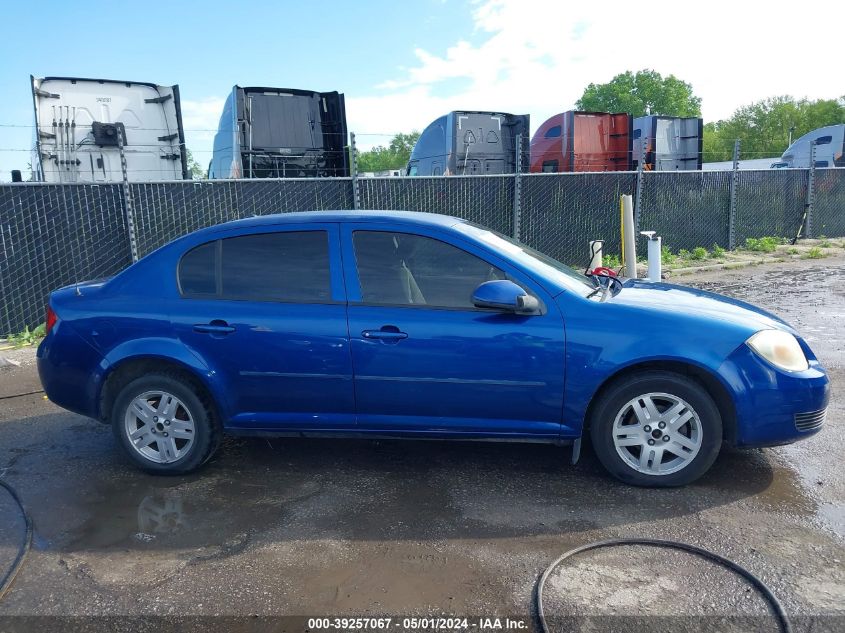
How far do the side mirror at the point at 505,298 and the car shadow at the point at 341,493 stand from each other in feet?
3.51

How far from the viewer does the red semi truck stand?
50.4ft

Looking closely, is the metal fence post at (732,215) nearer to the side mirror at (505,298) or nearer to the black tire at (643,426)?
the black tire at (643,426)

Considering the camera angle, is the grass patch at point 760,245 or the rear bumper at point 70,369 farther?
the grass patch at point 760,245

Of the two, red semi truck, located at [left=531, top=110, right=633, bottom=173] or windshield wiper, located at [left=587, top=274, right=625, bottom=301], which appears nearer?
windshield wiper, located at [left=587, top=274, right=625, bottom=301]

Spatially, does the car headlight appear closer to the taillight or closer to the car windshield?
the car windshield

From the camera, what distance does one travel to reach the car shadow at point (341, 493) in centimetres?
360

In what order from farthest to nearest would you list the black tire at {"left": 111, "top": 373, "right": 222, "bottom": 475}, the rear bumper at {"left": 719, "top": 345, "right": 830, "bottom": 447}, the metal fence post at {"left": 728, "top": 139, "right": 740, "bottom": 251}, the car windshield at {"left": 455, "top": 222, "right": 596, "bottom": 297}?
the metal fence post at {"left": 728, "top": 139, "right": 740, "bottom": 251} < the black tire at {"left": 111, "top": 373, "right": 222, "bottom": 475} < the car windshield at {"left": 455, "top": 222, "right": 596, "bottom": 297} < the rear bumper at {"left": 719, "top": 345, "right": 830, "bottom": 447}

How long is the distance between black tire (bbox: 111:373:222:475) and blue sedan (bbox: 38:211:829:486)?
0.04ft

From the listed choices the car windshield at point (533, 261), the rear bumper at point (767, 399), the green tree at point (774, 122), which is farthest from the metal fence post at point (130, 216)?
the green tree at point (774, 122)

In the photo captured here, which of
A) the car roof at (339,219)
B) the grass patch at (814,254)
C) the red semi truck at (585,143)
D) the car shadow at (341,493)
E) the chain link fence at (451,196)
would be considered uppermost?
the red semi truck at (585,143)

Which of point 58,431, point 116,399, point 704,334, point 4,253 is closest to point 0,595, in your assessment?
point 116,399

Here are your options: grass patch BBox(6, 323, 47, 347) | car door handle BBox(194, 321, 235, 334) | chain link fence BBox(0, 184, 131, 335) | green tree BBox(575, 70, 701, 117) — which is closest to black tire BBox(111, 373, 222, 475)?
car door handle BBox(194, 321, 235, 334)

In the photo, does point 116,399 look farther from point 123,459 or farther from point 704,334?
point 704,334

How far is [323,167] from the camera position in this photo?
12.3 metres
